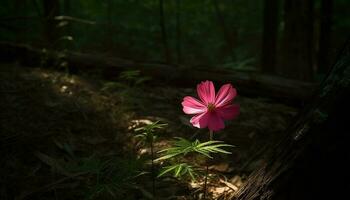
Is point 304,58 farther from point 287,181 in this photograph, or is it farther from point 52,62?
point 287,181

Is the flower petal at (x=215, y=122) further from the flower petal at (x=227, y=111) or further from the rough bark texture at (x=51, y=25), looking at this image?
the rough bark texture at (x=51, y=25)

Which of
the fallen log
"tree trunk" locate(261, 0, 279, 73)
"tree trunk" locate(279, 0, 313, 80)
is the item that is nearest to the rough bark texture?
the fallen log

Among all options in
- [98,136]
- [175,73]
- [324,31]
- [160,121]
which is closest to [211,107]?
[98,136]

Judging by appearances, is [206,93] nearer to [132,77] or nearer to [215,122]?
[215,122]

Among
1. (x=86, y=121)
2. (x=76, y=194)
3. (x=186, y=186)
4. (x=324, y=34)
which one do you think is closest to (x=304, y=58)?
(x=324, y=34)

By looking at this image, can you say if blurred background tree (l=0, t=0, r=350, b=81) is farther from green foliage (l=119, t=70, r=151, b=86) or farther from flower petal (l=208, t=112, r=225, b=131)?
flower petal (l=208, t=112, r=225, b=131)

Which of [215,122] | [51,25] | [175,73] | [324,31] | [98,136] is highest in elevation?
[51,25]
